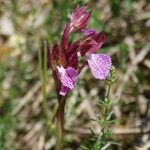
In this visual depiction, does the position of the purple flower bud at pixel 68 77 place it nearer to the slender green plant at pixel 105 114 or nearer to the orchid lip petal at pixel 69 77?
the orchid lip petal at pixel 69 77

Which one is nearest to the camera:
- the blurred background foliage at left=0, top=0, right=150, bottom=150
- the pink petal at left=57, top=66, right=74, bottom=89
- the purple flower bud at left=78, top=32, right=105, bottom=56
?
the pink petal at left=57, top=66, right=74, bottom=89

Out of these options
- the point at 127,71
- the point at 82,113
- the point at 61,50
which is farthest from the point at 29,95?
the point at 61,50

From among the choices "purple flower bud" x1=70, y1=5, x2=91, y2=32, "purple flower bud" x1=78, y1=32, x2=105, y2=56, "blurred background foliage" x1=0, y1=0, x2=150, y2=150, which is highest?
"purple flower bud" x1=70, y1=5, x2=91, y2=32

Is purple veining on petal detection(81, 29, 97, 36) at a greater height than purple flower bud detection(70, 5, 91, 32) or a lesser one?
lesser

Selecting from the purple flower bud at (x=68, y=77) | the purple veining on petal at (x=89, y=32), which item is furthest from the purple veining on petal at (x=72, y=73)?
the purple veining on petal at (x=89, y=32)

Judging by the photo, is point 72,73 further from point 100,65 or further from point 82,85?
point 82,85

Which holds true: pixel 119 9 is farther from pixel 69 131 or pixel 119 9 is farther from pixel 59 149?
pixel 59 149

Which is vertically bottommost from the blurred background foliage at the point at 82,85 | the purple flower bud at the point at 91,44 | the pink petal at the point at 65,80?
the blurred background foliage at the point at 82,85

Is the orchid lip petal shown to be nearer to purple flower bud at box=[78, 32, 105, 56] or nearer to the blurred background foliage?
purple flower bud at box=[78, 32, 105, 56]

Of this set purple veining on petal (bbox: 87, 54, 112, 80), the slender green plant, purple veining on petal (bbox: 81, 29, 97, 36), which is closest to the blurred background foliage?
the slender green plant
